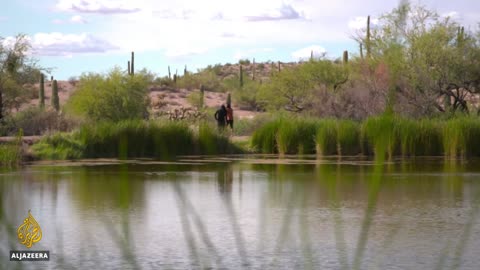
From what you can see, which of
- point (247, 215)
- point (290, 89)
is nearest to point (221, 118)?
point (290, 89)

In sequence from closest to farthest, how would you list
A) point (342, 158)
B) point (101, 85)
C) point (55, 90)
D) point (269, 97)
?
point (342, 158), point (101, 85), point (269, 97), point (55, 90)

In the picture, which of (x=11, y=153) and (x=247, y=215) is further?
(x=11, y=153)

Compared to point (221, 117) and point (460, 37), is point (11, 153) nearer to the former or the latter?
point (221, 117)

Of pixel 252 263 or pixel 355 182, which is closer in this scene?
pixel 252 263

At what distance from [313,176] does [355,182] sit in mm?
1454

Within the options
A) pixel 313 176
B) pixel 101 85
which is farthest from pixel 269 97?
pixel 313 176

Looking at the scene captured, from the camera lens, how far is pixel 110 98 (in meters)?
35.7

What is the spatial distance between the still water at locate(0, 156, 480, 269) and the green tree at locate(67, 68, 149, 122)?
1323 cm

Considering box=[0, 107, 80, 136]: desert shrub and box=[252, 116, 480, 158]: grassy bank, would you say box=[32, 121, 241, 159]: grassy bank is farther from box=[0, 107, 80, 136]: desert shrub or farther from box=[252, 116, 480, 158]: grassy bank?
box=[0, 107, 80, 136]: desert shrub

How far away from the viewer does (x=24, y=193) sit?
1448cm

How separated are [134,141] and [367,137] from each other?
7.05m

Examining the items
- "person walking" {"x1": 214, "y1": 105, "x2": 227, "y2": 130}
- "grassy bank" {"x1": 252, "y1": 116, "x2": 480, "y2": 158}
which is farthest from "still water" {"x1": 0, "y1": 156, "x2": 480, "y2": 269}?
"person walking" {"x1": 214, "y1": 105, "x2": 227, "y2": 130}

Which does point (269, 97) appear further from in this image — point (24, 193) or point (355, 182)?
point (24, 193)

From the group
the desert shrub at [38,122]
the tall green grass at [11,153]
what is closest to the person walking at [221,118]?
the desert shrub at [38,122]
